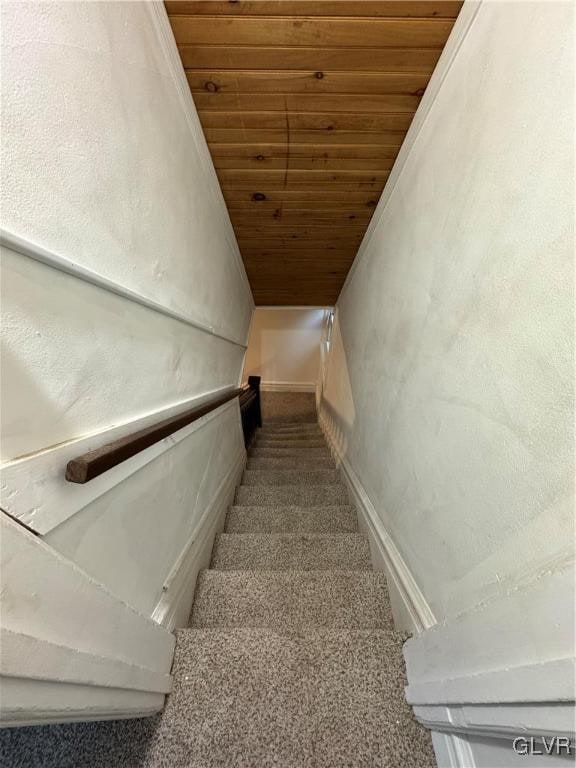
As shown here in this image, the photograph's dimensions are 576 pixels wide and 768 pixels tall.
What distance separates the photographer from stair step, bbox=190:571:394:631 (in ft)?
3.89

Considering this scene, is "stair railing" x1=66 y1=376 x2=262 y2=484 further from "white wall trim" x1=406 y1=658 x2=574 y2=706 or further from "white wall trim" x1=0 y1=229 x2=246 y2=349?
"white wall trim" x1=406 y1=658 x2=574 y2=706

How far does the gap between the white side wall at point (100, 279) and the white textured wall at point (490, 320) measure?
35.1 inches

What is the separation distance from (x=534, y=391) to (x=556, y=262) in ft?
0.78

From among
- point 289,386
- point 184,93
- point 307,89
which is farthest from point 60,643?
point 289,386

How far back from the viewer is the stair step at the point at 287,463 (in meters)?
2.72

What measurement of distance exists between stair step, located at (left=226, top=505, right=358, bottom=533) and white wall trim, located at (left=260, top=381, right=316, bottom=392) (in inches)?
162

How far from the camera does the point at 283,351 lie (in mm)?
5941

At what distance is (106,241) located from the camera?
0.68 metres

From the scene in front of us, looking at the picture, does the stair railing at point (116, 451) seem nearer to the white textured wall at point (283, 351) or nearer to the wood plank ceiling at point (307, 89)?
the wood plank ceiling at point (307, 89)

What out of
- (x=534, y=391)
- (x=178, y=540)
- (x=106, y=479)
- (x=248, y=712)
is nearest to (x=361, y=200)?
(x=534, y=391)

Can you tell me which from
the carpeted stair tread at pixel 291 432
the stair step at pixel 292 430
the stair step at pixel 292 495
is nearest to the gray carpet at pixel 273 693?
the stair step at pixel 292 495

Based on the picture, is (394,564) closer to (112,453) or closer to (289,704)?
(289,704)

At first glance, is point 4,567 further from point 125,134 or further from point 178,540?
point 125,134
